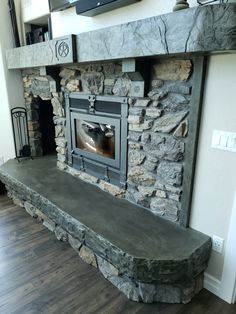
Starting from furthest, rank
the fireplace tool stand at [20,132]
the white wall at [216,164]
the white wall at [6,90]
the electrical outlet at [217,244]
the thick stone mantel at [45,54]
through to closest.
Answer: the fireplace tool stand at [20,132] < the white wall at [6,90] < the thick stone mantel at [45,54] < the electrical outlet at [217,244] < the white wall at [216,164]

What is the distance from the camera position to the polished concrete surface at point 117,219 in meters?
1.57

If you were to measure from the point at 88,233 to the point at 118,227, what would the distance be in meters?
0.23

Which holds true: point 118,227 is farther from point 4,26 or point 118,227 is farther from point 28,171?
point 4,26

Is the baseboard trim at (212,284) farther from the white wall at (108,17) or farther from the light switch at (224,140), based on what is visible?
the white wall at (108,17)

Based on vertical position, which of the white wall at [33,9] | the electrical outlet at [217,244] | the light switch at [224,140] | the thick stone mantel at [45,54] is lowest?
the electrical outlet at [217,244]

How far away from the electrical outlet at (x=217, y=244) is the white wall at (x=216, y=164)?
0.03 metres

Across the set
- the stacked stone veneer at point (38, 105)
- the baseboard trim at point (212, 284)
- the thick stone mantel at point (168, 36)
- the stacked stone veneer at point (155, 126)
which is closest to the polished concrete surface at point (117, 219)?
the stacked stone veneer at point (155, 126)


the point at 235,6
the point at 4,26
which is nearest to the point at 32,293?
the point at 235,6

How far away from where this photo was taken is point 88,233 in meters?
1.78

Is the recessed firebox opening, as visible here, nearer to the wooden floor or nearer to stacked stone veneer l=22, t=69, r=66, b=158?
stacked stone veneer l=22, t=69, r=66, b=158

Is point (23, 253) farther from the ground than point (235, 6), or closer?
closer

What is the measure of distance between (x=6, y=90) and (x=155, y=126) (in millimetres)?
2280

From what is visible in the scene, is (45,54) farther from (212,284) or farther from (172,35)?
(212,284)

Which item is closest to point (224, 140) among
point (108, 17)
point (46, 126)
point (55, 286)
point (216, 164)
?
point (216, 164)
